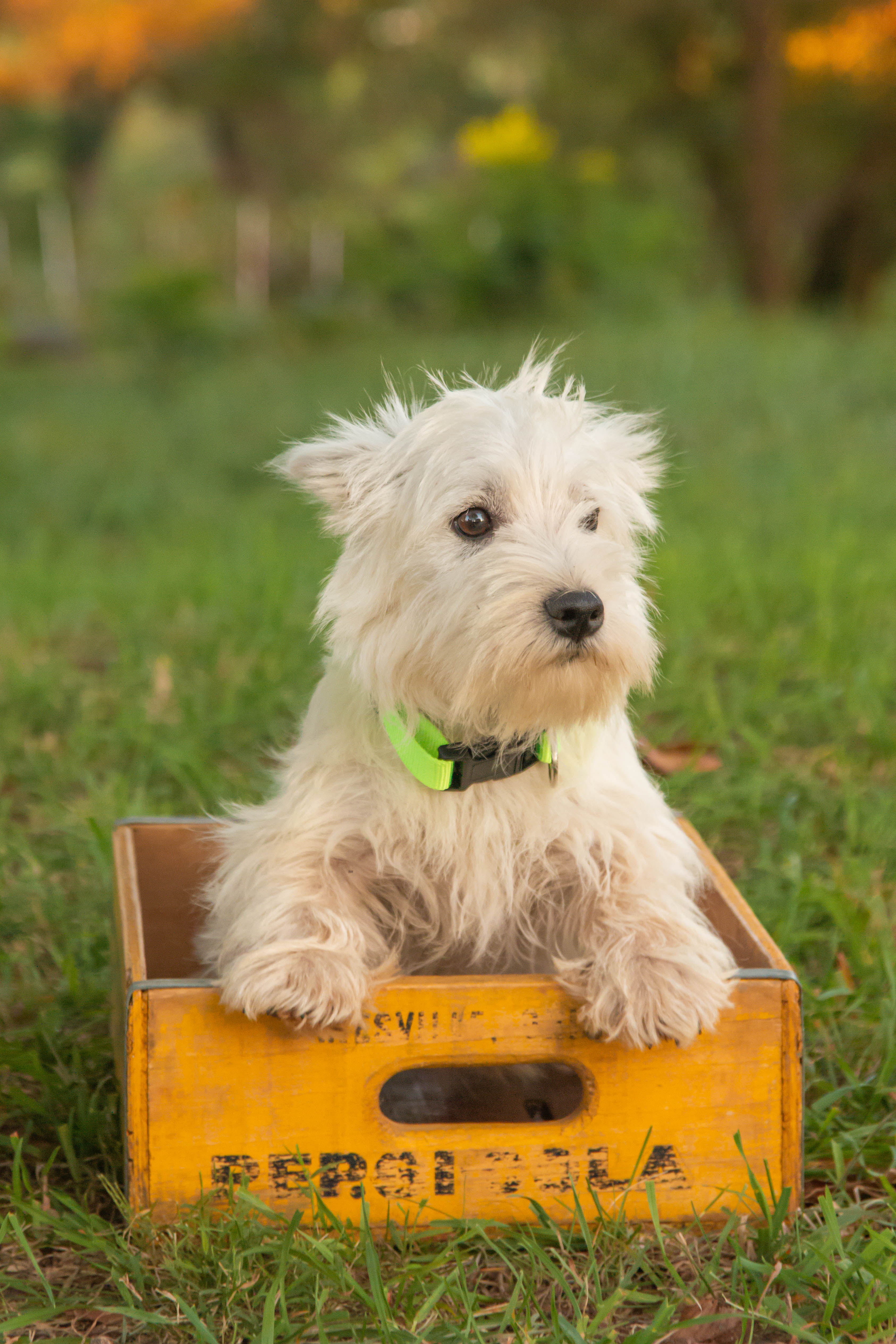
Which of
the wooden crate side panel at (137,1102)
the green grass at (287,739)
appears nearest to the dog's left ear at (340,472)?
the wooden crate side panel at (137,1102)

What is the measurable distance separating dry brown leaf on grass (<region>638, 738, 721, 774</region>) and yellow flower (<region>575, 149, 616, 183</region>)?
12357mm

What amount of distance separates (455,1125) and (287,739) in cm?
162

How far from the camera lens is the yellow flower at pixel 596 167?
15.1 meters

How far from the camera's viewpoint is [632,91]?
16.6m

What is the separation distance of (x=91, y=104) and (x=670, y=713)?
20.7 meters

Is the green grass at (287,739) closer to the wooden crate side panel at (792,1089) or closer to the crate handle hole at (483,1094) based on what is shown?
the wooden crate side panel at (792,1089)

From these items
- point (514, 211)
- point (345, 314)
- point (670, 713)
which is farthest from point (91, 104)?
point (670, 713)

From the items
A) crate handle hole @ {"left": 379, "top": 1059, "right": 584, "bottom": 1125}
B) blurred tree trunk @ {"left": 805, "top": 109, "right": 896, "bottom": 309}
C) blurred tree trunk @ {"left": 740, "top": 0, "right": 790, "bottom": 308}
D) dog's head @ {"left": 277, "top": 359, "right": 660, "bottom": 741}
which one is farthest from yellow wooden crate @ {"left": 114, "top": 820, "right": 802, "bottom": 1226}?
blurred tree trunk @ {"left": 805, "top": 109, "right": 896, "bottom": 309}

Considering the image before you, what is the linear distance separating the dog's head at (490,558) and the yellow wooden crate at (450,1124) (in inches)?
17.9

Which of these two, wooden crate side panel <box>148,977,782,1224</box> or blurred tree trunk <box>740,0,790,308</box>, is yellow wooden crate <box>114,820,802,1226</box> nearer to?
wooden crate side panel <box>148,977,782,1224</box>

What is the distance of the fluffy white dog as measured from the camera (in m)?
2.00

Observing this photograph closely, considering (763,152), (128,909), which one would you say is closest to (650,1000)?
(128,909)

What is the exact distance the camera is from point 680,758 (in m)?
3.62

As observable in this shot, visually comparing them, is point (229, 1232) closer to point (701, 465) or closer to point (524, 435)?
point (524, 435)
